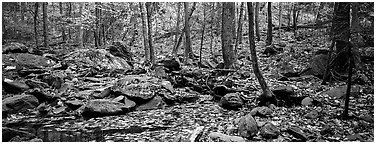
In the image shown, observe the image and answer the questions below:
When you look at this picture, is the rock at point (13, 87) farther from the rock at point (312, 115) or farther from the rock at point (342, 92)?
the rock at point (342, 92)

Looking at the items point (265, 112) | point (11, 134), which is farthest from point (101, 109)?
point (265, 112)

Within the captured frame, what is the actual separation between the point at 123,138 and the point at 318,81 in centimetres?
743

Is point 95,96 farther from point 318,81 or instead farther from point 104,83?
point 318,81

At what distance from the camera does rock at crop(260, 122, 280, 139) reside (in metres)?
5.59

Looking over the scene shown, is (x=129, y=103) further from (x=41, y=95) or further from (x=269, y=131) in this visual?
(x=269, y=131)

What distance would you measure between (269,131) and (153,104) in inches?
166

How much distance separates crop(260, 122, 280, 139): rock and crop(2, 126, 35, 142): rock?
4734 millimetres

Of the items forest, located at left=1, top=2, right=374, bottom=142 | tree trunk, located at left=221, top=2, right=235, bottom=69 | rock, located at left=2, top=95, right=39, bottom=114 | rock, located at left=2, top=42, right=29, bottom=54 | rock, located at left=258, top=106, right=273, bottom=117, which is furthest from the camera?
rock, located at left=2, top=42, right=29, bottom=54

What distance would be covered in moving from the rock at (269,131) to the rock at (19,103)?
21.6 feet

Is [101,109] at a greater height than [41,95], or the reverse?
[41,95]

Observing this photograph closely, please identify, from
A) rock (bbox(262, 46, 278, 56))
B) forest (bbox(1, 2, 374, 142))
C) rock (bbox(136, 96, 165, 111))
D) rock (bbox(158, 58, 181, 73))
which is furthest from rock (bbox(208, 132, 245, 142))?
rock (bbox(262, 46, 278, 56))

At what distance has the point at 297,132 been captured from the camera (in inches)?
222

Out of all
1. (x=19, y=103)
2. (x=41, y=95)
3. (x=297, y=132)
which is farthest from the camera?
(x=41, y=95)

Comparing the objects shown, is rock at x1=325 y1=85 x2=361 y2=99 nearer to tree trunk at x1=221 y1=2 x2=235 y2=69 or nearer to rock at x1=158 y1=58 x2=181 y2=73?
tree trunk at x1=221 y1=2 x2=235 y2=69
